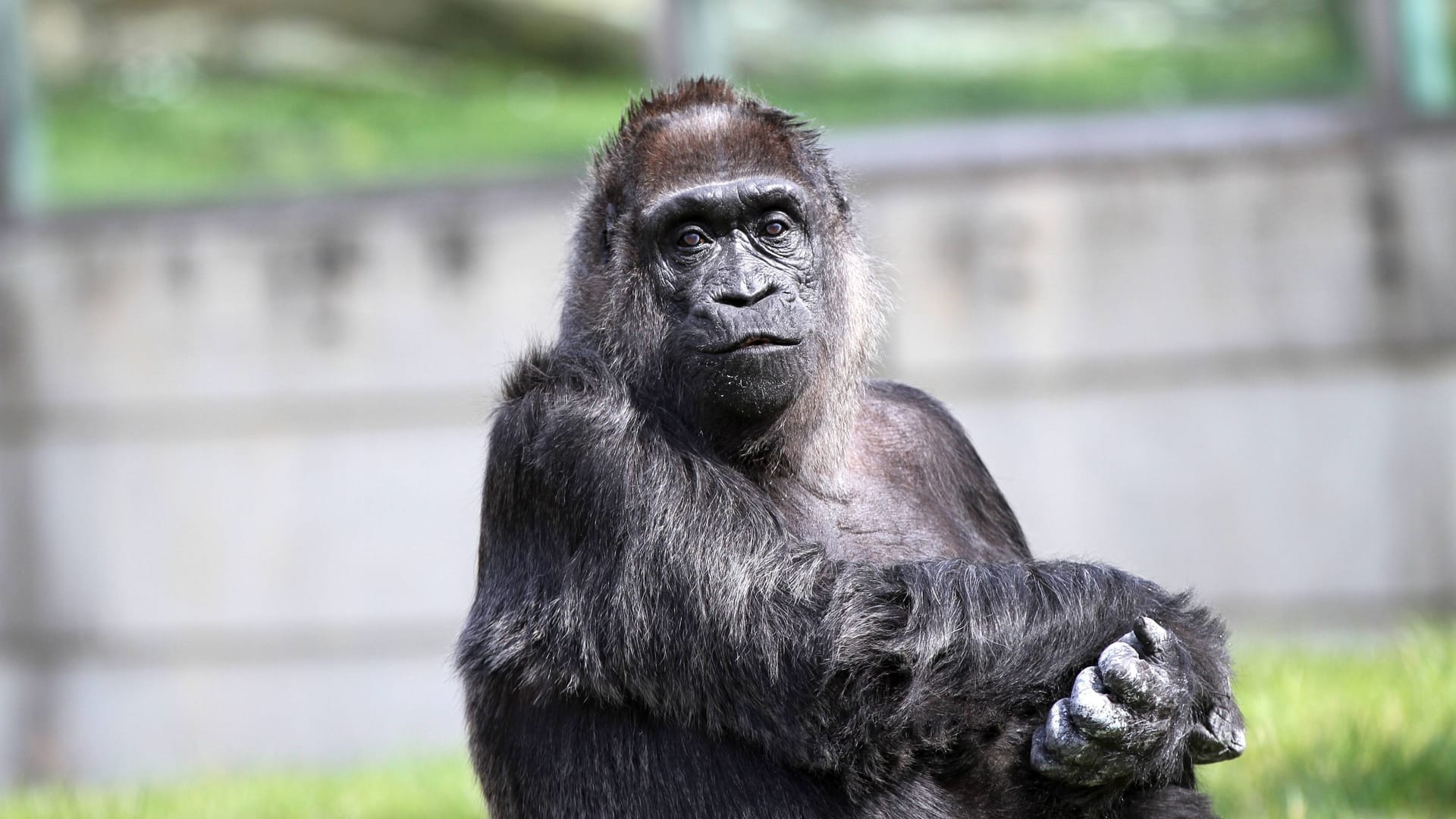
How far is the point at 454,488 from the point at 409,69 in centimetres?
339

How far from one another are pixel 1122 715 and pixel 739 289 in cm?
152

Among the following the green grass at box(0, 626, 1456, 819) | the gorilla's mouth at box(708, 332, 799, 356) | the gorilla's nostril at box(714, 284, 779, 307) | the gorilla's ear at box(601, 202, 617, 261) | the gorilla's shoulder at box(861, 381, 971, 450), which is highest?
A: the gorilla's ear at box(601, 202, 617, 261)

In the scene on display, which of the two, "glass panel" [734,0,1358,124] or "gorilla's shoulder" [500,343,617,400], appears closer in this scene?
"gorilla's shoulder" [500,343,617,400]

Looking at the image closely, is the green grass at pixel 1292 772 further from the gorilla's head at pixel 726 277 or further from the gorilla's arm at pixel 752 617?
the gorilla's head at pixel 726 277

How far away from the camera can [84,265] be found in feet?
38.1

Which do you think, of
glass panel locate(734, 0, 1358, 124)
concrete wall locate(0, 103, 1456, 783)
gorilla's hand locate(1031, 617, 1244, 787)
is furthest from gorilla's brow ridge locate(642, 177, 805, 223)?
glass panel locate(734, 0, 1358, 124)

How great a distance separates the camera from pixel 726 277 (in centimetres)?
445

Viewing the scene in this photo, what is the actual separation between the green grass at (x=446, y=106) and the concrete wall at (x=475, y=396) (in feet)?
0.98

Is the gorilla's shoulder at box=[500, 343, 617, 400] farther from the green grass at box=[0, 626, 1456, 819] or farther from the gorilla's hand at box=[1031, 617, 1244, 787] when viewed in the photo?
the green grass at box=[0, 626, 1456, 819]

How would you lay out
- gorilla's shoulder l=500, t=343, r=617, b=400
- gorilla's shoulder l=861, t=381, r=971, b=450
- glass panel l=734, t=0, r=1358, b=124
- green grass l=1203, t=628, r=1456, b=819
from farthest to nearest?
glass panel l=734, t=0, r=1358, b=124
green grass l=1203, t=628, r=1456, b=819
gorilla's shoulder l=861, t=381, r=971, b=450
gorilla's shoulder l=500, t=343, r=617, b=400

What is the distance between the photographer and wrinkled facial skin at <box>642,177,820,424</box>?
4.39 meters

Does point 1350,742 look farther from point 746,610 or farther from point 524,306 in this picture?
point 524,306

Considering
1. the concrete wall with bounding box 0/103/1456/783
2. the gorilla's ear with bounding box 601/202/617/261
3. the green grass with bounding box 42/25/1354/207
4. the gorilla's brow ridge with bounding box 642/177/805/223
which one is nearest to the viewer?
the gorilla's brow ridge with bounding box 642/177/805/223

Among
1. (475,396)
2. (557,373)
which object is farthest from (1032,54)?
(557,373)
